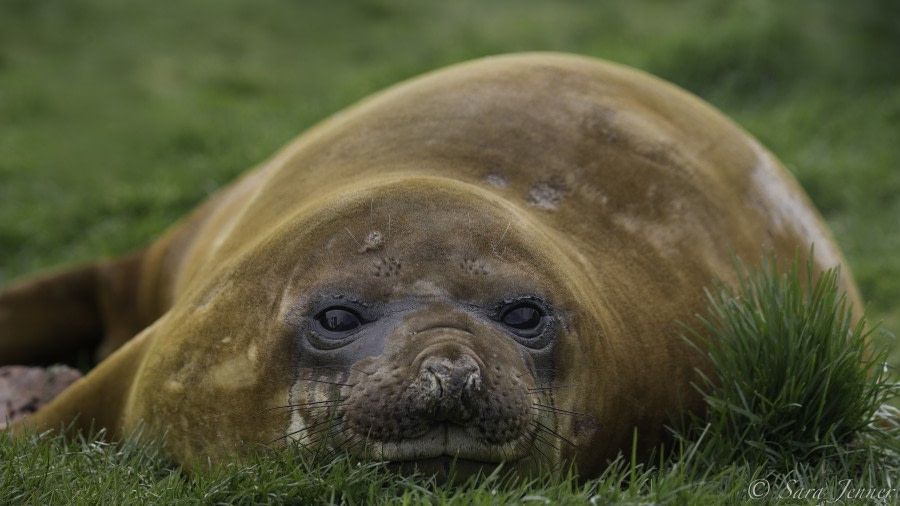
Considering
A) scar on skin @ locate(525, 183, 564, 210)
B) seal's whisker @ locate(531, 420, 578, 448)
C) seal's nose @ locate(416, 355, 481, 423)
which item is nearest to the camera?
seal's nose @ locate(416, 355, 481, 423)

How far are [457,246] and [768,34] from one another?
6.37m

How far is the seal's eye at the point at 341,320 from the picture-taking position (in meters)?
3.29

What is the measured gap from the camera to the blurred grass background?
311 inches

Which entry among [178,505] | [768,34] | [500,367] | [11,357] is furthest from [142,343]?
[768,34]

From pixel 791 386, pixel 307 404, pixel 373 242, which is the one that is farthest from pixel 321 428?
pixel 791 386

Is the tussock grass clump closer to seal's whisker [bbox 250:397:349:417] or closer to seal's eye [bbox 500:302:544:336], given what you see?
seal's eye [bbox 500:302:544:336]

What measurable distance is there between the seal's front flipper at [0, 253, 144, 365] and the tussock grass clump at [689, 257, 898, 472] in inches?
126

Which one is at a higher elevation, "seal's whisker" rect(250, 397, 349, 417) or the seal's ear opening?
"seal's whisker" rect(250, 397, 349, 417)

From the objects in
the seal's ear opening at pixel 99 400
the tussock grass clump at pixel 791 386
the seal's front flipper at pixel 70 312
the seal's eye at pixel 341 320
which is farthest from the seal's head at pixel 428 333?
the seal's front flipper at pixel 70 312

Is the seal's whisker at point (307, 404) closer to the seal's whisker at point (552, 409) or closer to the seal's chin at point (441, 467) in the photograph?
the seal's chin at point (441, 467)

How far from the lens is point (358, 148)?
427 centimetres

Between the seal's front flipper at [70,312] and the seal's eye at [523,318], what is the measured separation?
3.04m

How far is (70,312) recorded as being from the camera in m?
5.96

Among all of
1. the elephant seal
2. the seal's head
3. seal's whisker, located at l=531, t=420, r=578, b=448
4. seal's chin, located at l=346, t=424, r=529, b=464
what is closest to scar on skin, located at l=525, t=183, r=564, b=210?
the elephant seal
